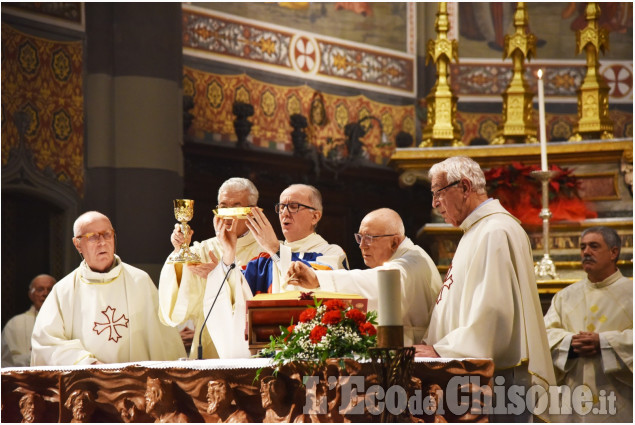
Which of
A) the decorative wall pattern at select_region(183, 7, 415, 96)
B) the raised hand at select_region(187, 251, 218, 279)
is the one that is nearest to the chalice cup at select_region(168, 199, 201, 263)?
the raised hand at select_region(187, 251, 218, 279)

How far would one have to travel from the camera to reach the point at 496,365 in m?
4.32

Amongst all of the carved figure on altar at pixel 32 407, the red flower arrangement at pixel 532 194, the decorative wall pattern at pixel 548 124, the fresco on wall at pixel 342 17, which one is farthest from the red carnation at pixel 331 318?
the decorative wall pattern at pixel 548 124

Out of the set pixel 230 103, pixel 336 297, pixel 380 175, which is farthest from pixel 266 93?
pixel 336 297

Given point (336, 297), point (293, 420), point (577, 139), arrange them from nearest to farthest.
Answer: point (293, 420), point (336, 297), point (577, 139)

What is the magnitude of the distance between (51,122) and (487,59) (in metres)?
5.66

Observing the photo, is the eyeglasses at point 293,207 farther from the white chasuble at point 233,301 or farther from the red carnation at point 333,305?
the red carnation at point 333,305

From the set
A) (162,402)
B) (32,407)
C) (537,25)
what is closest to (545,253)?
(162,402)

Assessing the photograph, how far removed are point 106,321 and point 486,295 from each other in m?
1.99

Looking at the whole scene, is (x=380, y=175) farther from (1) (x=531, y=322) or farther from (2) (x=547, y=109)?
(1) (x=531, y=322)

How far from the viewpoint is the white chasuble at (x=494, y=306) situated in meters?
4.27

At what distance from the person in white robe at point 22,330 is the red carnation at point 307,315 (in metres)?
4.68

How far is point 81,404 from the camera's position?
4191 mm

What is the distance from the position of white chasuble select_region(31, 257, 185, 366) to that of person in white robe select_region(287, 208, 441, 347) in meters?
1.11

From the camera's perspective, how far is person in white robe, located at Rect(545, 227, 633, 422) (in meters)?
5.91
